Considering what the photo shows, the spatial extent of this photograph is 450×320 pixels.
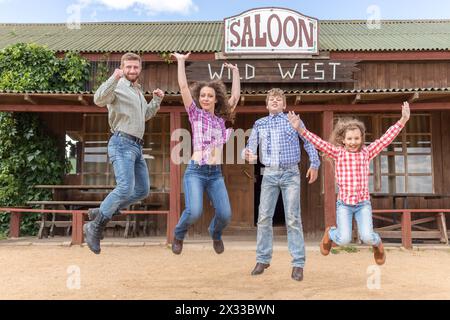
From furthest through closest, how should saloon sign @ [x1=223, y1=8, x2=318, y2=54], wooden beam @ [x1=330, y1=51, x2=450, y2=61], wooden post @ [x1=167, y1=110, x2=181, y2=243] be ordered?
wooden beam @ [x1=330, y1=51, x2=450, y2=61] → saloon sign @ [x1=223, y1=8, x2=318, y2=54] → wooden post @ [x1=167, y1=110, x2=181, y2=243]

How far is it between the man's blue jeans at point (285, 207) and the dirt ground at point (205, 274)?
1.49 ft

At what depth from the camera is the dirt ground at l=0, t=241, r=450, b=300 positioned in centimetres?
485

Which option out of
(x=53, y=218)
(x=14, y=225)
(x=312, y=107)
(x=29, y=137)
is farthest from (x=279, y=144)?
(x=29, y=137)

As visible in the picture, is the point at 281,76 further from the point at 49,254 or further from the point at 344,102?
the point at 49,254

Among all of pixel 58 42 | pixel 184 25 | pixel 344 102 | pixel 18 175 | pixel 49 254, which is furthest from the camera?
pixel 184 25

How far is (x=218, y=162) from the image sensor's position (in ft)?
14.0

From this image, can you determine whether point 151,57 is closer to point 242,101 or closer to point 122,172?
point 242,101

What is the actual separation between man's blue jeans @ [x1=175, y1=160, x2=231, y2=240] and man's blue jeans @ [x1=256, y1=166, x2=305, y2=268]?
56 cm

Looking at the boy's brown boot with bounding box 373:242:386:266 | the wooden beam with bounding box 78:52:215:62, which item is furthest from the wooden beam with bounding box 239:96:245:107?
the boy's brown boot with bounding box 373:242:386:266

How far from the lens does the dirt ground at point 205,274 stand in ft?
15.9

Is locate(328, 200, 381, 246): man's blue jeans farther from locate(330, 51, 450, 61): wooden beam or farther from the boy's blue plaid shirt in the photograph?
locate(330, 51, 450, 61): wooden beam

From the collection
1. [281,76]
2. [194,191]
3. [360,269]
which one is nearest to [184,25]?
[281,76]

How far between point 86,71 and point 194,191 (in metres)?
8.12

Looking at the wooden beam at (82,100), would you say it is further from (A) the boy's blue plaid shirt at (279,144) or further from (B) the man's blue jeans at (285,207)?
(B) the man's blue jeans at (285,207)
